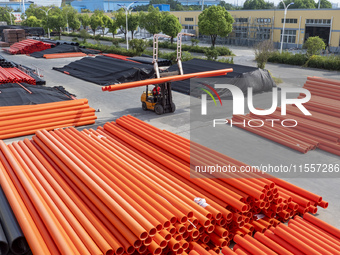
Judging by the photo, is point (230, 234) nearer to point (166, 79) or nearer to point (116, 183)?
point (116, 183)

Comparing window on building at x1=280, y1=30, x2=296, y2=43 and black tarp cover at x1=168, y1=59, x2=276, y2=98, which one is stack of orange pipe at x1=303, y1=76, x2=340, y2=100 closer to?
black tarp cover at x1=168, y1=59, x2=276, y2=98

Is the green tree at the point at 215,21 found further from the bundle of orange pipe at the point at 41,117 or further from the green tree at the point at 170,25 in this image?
the bundle of orange pipe at the point at 41,117

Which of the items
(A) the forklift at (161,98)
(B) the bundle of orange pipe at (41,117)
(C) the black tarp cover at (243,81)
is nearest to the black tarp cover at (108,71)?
(C) the black tarp cover at (243,81)

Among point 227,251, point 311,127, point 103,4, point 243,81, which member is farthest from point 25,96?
point 103,4

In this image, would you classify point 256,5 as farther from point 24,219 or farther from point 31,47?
point 24,219

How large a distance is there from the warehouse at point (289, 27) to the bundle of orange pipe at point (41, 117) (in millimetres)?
41092

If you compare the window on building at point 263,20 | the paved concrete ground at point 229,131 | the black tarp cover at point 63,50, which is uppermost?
the window on building at point 263,20

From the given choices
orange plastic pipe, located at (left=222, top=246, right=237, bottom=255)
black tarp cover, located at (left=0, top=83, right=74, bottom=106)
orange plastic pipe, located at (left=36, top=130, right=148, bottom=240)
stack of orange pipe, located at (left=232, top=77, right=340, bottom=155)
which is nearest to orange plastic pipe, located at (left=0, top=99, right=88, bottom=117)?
black tarp cover, located at (left=0, top=83, right=74, bottom=106)

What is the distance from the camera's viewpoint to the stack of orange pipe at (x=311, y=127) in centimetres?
1275

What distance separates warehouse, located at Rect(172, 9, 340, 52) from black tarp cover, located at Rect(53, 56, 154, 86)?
32267 millimetres

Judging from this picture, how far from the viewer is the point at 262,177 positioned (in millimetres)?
8570

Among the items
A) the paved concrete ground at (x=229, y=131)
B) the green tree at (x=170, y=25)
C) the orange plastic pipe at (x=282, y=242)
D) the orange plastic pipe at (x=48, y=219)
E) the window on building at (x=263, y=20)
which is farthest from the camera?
the window on building at (x=263, y=20)

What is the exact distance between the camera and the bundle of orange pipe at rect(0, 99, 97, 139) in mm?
13891

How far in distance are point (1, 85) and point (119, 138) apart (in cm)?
1113
